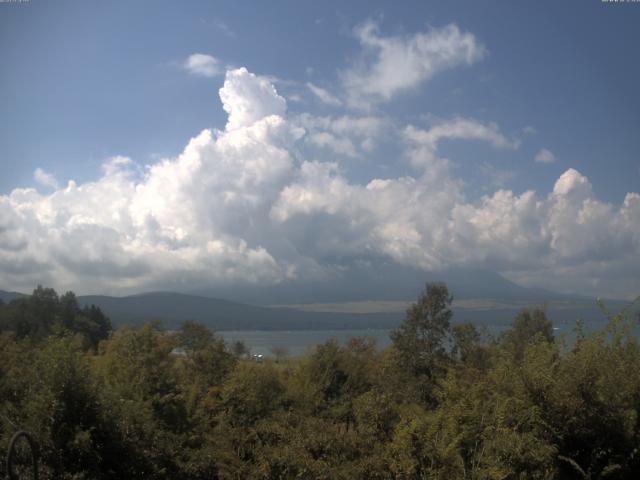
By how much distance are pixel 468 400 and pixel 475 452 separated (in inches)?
98.6

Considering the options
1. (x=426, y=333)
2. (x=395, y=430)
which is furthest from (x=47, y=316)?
(x=395, y=430)

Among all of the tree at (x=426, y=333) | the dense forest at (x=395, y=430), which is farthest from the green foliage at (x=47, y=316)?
the dense forest at (x=395, y=430)

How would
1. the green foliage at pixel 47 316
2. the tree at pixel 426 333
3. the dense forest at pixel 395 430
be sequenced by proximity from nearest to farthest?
the dense forest at pixel 395 430 < the tree at pixel 426 333 < the green foliage at pixel 47 316

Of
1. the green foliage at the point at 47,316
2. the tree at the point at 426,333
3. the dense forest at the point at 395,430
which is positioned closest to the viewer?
the dense forest at the point at 395,430

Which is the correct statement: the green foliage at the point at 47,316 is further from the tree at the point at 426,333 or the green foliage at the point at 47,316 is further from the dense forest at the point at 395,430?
the dense forest at the point at 395,430

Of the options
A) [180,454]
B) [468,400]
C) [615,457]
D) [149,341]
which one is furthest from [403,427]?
[149,341]

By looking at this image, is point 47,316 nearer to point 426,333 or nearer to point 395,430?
point 426,333

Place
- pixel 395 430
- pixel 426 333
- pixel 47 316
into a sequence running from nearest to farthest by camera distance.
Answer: pixel 395 430
pixel 426 333
pixel 47 316

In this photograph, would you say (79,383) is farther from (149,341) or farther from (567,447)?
(149,341)

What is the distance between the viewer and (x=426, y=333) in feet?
111

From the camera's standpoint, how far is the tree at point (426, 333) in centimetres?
3309

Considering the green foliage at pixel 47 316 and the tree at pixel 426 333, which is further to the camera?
the green foliage at pixel 47 316

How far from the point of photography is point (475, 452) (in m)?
12.2

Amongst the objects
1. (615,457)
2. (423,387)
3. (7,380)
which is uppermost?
(7,380)
